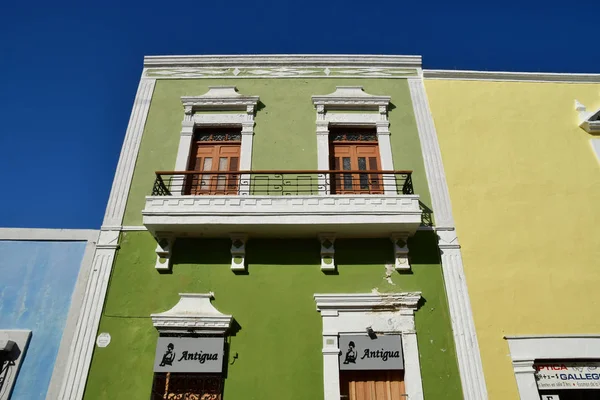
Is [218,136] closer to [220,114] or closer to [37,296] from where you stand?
[220,114]

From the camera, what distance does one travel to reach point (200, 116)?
26.5ft

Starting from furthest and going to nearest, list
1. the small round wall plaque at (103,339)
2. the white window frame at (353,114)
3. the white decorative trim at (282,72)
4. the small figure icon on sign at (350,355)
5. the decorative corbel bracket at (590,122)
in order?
1. the white decorative trim at (282,72)
2. the decorative corbel bracket at (590,122)
3. the white window frame at (353,114)
4. the small round wall plaque at (103,339)
5. the small figure icon on sign at (350,355)

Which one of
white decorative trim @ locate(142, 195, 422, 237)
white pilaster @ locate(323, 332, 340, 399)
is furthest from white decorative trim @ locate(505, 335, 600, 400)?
white pilaster @ locate(323, 332, 340, 399)

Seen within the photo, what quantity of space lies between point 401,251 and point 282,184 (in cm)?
228

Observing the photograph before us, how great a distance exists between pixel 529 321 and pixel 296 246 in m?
3.62

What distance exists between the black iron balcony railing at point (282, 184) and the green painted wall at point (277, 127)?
30cm

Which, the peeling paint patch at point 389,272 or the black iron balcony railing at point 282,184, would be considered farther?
the black iron balcony railing at point 282,184

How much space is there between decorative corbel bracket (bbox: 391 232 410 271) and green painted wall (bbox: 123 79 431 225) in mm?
918

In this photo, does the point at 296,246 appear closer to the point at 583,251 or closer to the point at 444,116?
the point at 444,116

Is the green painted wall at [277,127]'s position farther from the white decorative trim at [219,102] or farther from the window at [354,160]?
the window at [354,160]

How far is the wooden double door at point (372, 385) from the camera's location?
18.6 feet

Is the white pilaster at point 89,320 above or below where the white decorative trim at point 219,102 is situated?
below

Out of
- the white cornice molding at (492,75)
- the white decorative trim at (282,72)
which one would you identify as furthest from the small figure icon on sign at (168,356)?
the white cornice molding at (492,75)

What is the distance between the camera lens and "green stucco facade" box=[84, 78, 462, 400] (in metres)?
5.70
